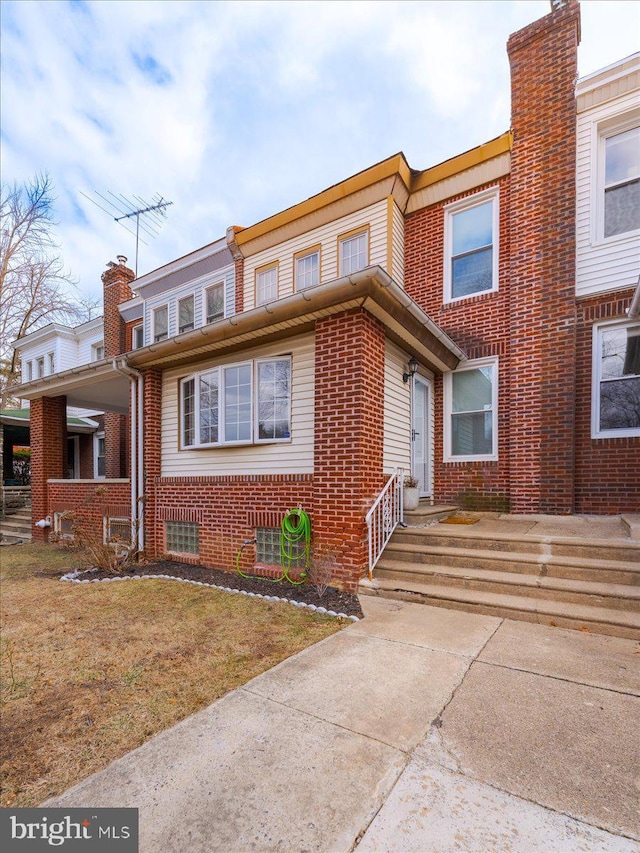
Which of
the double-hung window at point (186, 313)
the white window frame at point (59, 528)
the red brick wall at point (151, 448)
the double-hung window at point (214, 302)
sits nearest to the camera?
the red brick wall at point (151, 448)

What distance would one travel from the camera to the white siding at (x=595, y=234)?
6164 mm

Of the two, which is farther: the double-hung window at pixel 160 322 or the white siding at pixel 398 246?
the double-hung window at pixel 160 322

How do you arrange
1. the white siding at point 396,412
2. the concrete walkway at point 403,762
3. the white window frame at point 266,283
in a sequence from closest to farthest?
the concrete walkway at point 403,762 < the white siding at point 396,412 < the white window frame at point 266,283

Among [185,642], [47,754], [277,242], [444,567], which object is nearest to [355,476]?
[444,567]

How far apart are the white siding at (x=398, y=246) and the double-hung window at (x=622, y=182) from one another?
3322 mm

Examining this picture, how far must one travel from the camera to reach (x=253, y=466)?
6.04 m

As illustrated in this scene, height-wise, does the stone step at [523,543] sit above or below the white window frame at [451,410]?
below

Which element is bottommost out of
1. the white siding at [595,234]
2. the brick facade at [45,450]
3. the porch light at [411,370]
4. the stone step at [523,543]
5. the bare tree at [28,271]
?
the stone step at [523,543]

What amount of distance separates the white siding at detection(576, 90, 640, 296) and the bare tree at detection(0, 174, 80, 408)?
20.8 m

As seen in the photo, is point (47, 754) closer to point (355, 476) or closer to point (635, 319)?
point (355, 476)

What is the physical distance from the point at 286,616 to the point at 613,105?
29.1 feet

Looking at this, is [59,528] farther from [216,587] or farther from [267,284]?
[267,284]

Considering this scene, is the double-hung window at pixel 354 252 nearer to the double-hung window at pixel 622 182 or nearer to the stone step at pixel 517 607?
the double-hung window at pixel 622 182

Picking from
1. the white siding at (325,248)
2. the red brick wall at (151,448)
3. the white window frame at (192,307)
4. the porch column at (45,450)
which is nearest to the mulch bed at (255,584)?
the red brick wall at (151,448)
